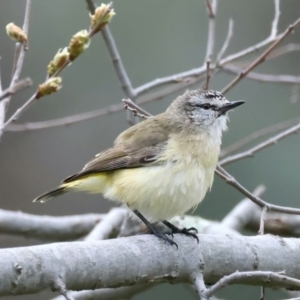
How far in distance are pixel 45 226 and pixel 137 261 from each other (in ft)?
6.13

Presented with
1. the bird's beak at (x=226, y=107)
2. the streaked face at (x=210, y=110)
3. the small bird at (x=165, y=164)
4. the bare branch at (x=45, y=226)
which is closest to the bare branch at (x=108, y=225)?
the bare branch at (x=45, y=226)

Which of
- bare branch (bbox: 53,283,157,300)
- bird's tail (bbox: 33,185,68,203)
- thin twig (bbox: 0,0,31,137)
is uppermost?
thin twig (bbox: 0,0,31,137)

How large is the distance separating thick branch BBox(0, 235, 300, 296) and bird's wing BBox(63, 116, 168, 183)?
684 mm

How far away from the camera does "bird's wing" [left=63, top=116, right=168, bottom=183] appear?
3.82 meters

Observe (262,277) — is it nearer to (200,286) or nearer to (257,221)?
(200,286)

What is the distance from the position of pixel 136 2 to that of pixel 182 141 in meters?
4.98

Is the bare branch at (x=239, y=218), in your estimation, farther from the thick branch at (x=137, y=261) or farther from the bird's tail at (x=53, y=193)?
the thick branch at (x=137, y=261)

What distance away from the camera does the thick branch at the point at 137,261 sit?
2.41 meters

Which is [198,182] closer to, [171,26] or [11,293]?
[11,293]

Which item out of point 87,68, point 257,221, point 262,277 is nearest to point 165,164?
point 262,277

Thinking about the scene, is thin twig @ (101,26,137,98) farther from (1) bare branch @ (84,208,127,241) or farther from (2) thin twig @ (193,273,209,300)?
(2) thin twig @ (193,273,209,300)

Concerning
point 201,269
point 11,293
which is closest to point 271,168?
point 201,269

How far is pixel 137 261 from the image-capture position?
281cm

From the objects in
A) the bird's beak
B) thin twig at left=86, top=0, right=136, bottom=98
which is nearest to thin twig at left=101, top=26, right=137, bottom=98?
thin twig at left=86, top=0, right=136, bottom=98
